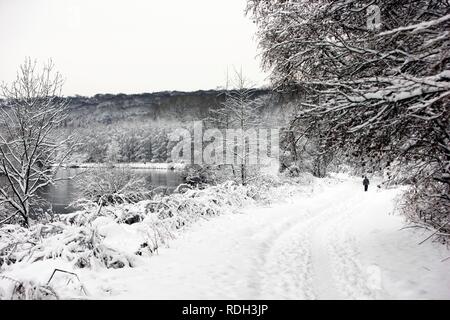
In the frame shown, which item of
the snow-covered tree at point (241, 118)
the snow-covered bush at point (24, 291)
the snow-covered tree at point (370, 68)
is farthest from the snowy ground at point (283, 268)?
the snow-covered tree at point (241, 118)

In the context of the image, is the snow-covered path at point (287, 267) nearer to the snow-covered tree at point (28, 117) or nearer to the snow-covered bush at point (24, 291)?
the snow-covered bush at point (24, 291)

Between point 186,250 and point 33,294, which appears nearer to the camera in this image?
point 33,294

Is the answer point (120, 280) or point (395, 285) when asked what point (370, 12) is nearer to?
point (395, 285)

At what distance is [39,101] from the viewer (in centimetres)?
1184

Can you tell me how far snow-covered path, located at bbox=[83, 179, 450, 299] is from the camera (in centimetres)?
489

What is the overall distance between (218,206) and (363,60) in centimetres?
847

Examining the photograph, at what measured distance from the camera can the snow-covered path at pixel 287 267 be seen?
4.89 metres

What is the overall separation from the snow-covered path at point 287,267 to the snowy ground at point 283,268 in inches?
0.6

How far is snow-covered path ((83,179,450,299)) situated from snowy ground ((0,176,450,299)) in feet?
0.05

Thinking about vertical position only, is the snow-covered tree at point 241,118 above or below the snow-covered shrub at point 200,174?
above

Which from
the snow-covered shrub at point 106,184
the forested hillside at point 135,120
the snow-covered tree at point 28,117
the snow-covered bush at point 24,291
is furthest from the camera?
the forested hillside at point 135,120

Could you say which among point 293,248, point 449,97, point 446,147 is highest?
point 449,97

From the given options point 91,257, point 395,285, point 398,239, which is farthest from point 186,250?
point 398,239

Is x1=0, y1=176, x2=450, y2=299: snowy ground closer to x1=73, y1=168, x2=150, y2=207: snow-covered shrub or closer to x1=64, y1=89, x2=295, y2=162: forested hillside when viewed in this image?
x1=73, y1=168, x2=150, y2=207: snow-covered shrub
